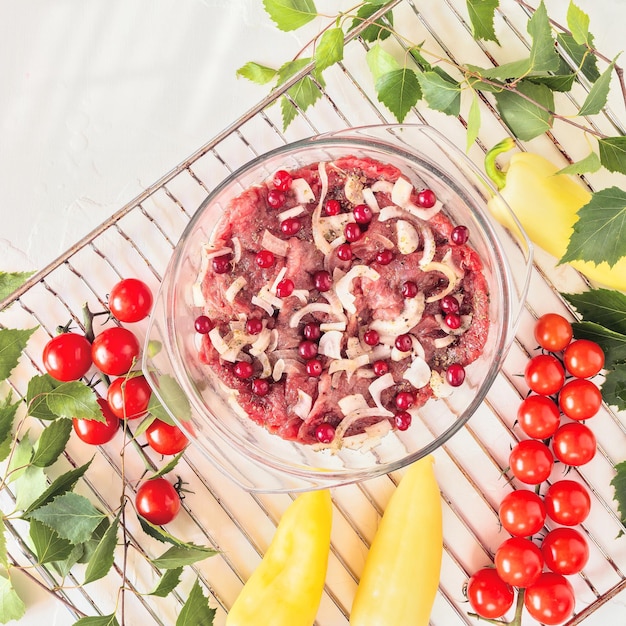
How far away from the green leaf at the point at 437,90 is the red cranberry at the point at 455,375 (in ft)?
2.37

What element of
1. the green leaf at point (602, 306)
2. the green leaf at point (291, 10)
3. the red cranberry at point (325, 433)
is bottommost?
the green leaf at point (602, 306)

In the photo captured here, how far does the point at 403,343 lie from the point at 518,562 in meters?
0.78

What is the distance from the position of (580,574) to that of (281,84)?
179 cm

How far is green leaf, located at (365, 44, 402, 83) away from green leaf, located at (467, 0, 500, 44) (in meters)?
0.24

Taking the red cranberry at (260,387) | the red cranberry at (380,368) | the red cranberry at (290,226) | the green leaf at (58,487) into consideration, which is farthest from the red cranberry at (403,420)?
the green leaf at (58,487)

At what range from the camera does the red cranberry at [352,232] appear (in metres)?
1.81

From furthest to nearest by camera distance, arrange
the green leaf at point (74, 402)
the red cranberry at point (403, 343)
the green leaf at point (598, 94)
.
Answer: the green leaf at point (74, 402)
the red cranberry at point (403, 343)
the green leaf at point (598, 94)

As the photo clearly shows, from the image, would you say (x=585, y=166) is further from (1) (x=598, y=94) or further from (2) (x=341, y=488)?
(2) (x=341, y=488)

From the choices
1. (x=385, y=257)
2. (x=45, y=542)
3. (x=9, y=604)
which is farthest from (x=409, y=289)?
(x=9, y=604)

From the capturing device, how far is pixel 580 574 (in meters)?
2.13

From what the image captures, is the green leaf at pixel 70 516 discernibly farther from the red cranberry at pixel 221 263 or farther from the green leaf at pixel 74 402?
the red cranberry at pixel 221 263

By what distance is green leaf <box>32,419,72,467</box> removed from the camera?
6.54 ft

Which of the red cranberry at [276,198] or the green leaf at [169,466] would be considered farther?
the green leaf at [169,466]

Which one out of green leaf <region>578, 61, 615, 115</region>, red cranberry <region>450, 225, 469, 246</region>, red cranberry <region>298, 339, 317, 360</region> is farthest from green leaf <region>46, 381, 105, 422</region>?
green leaf <region>578, 61, 615, 115</region>
